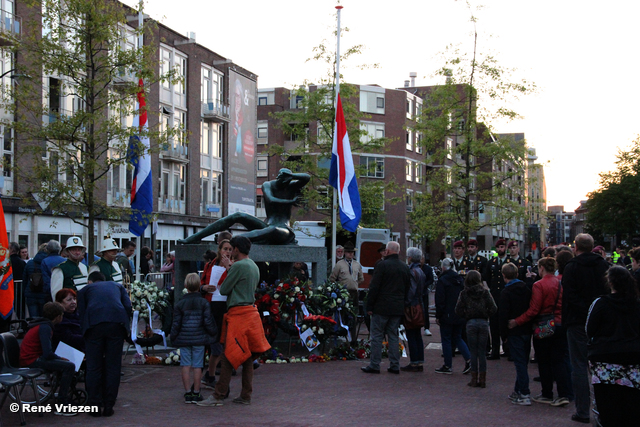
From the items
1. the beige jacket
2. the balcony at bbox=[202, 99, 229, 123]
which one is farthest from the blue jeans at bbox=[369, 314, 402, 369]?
the balcony at bbox=[202, 99, 229, 123]

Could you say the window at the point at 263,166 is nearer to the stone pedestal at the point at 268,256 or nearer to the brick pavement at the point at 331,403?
the stone pedestal at the point at 268,256

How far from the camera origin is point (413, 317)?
34.6 ft

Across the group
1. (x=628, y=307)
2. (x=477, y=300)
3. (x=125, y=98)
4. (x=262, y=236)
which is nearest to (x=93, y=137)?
(x=125, y=98)

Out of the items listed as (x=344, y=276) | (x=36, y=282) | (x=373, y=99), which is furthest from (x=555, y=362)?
(x=373, y=99)

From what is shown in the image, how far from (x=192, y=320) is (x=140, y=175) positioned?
33.1 feet

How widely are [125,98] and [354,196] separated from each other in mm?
6151

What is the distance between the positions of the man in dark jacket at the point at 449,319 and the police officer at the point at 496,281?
1.32 m

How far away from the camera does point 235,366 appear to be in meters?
7.75

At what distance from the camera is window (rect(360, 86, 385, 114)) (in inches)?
2365

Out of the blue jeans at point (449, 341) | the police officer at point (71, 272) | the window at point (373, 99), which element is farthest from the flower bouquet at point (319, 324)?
the window at point (373, 99)

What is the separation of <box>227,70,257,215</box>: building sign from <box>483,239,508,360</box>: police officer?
3654cm

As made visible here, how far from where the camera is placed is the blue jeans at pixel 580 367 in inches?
290

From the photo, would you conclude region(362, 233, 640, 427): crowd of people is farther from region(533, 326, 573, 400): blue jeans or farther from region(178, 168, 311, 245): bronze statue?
region(178, 168, 311, 245): bronze statue

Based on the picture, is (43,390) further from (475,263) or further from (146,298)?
(475,263)
